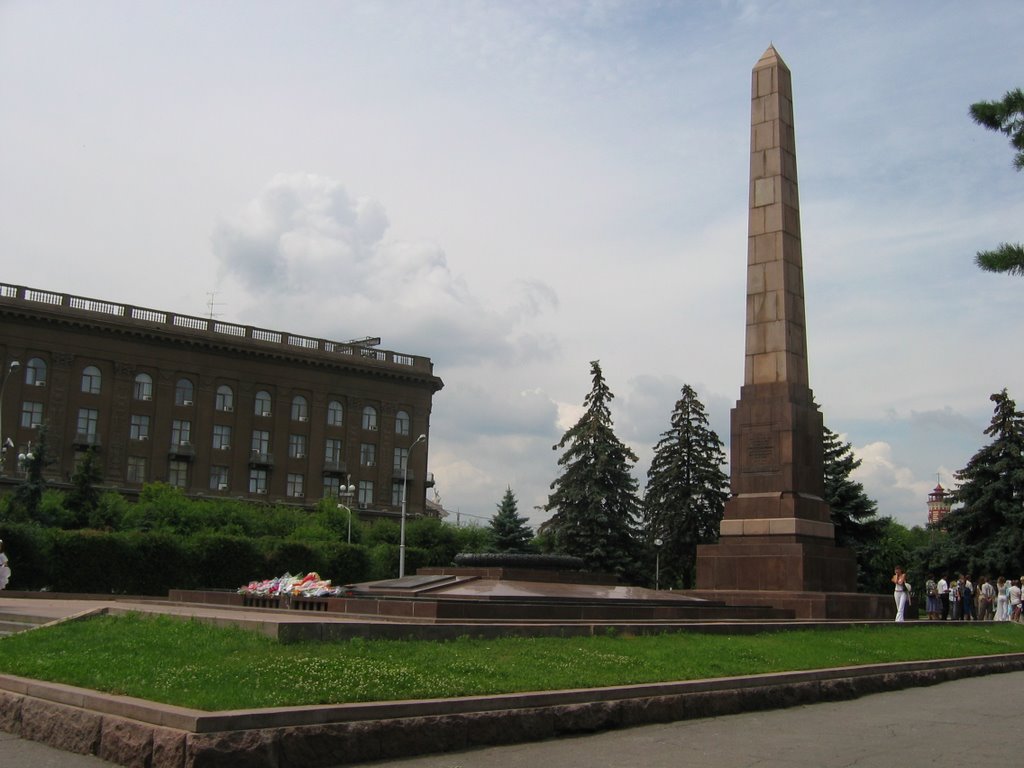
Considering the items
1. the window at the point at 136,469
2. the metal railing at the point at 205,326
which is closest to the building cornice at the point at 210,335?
the metal railing at the point at 205,326

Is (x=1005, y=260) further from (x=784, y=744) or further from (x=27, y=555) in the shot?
(x=27, y=555)

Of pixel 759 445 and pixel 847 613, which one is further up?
pixel 759 445

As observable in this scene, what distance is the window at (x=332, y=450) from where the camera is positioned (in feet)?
217

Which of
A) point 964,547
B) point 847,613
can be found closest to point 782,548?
point 847,613

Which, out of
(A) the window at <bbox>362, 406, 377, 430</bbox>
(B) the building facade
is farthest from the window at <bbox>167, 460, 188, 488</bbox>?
(A) the window at <bbox>362, 406, 377, 430</bbox>

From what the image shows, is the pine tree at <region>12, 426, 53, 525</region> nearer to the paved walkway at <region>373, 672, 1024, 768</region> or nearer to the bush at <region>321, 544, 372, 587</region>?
the bush at <region>321, 544, 372, 587</region>

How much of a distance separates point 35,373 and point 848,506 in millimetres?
40690

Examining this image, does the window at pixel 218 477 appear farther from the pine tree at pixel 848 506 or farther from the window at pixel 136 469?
the pine tree at pixel 848 506

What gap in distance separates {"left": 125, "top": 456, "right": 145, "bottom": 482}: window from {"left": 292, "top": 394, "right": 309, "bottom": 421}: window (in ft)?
31.6

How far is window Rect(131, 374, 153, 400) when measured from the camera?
5941 cm

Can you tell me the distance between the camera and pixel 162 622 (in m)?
10.9

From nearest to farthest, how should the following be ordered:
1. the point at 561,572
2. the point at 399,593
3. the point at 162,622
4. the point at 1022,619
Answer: the point at 162,622, the point at 399,593, the point at 561,572, the point at 1022,619

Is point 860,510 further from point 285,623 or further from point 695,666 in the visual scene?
point 285,623

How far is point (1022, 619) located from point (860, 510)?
34.4 ft
